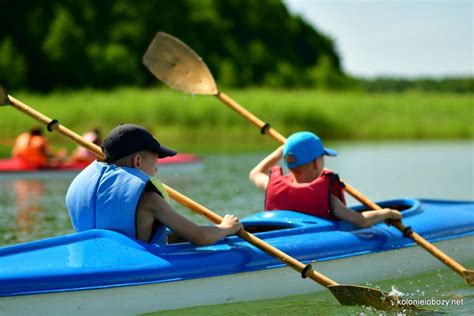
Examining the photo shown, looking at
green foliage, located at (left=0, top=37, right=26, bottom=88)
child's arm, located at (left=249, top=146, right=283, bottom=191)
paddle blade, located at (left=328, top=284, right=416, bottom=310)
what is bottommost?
paddle blade, located at (left=328, top=284, right=416, bottom=310)

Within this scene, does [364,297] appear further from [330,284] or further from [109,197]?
[109,197]

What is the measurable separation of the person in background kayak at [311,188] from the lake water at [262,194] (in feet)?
1.68

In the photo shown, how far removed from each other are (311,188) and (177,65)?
1892 millimetres

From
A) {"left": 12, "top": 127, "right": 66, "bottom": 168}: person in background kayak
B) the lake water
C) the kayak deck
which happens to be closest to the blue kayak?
the kayak deck

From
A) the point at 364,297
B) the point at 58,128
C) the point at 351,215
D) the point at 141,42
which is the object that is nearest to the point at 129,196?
the point at 58,128

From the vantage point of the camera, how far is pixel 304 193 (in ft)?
20.5

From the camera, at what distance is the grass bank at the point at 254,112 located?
22.5 meters

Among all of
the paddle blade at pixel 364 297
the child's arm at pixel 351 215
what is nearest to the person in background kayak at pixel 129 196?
the paddle blade at pixel 364 297

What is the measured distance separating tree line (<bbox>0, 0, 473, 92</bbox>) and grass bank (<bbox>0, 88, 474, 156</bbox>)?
1468 cm

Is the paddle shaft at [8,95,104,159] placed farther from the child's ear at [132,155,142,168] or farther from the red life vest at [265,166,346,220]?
the red life vest at [265,166,346,220]

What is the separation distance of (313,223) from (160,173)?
30.8ft

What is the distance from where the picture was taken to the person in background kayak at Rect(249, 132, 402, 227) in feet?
20.2

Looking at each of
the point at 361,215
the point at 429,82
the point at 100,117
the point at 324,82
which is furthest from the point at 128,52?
the point at 429,82

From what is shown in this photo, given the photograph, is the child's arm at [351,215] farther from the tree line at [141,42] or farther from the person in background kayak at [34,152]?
the tree line at [141,42]
